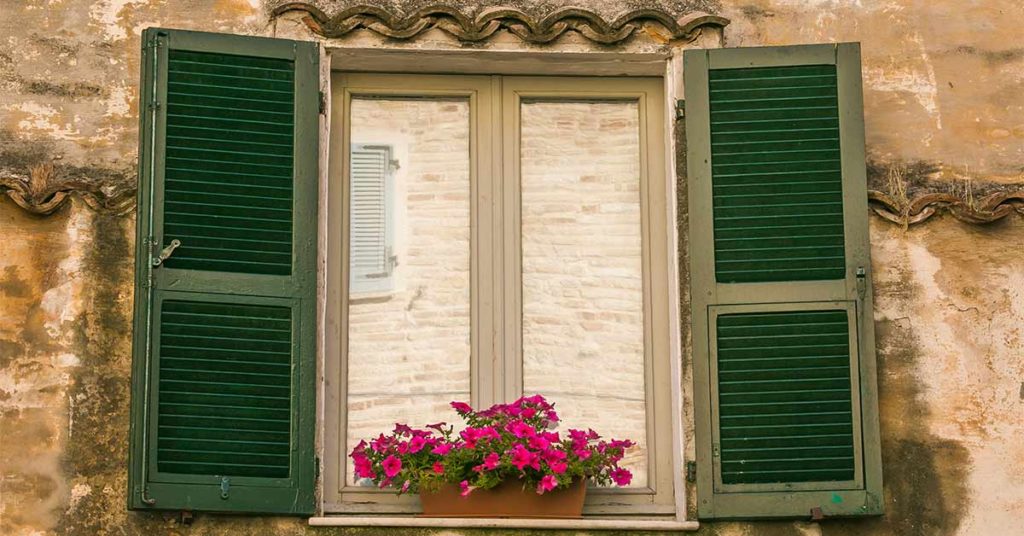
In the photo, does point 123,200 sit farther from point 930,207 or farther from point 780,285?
point 930,207

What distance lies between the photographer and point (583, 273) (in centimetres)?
834

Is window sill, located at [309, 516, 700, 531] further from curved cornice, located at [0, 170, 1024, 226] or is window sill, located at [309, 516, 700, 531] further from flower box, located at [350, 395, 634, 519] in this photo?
curved cornice, located at [0, 170, 1024, 226]

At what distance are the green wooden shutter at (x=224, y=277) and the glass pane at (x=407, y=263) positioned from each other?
1.34ft

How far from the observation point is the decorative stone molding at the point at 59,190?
7.95 metres

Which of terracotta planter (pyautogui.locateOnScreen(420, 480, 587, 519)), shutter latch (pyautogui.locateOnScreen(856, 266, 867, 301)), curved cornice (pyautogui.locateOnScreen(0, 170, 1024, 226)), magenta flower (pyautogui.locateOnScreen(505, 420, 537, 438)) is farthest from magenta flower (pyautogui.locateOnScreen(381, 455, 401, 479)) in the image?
shutter latch (pyautogui.locateOnScreen(856, 266, 867, 301))

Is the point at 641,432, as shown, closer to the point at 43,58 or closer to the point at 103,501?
the point at 103,501

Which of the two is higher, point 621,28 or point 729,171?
point 621,28

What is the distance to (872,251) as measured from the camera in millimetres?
8180

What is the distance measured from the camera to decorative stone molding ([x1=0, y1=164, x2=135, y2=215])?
26.1 ft

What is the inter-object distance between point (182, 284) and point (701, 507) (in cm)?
202

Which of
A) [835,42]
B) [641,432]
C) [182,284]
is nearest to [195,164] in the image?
[182,284]

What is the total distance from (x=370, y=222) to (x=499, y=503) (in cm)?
130

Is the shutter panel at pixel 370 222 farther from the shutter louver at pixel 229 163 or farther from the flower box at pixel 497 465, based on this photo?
the flower box at pixel 497 465

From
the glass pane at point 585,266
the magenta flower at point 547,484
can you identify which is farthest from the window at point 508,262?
the magenta flower at point 547,484
